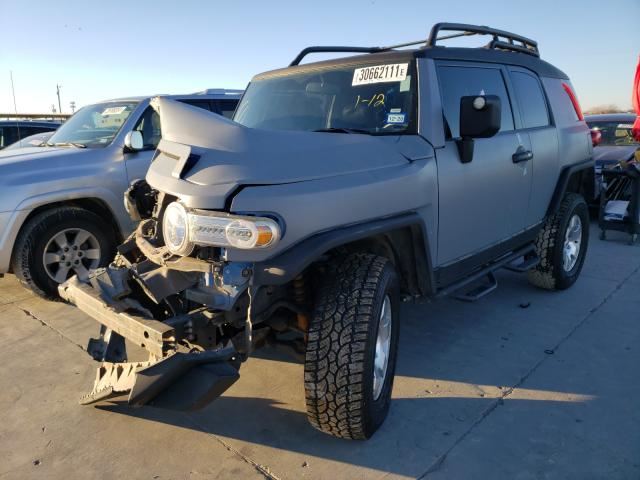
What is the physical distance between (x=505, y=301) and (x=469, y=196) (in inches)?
71.1

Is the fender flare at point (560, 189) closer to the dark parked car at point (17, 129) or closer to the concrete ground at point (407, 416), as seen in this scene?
the concrete ground at point (407, 416)

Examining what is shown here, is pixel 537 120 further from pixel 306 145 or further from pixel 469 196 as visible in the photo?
pixel 306 145

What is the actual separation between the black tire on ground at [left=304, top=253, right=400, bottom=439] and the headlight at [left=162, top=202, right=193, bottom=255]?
72 cm

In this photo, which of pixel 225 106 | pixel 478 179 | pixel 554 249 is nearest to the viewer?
pixel 478 179

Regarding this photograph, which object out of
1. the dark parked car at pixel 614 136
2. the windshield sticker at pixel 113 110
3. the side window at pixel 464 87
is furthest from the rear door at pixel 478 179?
the dark parked car at pixel 614 136

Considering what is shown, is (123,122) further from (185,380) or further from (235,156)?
(185,380)

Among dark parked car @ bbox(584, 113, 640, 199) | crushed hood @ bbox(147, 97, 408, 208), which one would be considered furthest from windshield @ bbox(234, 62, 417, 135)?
dark parked car @ bbox(584, 113, 640, 199)

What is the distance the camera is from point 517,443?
9.02 ft

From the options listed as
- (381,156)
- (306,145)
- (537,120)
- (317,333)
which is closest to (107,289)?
(317,333)

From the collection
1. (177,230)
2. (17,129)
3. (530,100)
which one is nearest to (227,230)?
(177,230)

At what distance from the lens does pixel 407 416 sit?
302 centimetres

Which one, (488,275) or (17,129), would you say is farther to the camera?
(17,129)

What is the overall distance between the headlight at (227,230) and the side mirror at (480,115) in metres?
1.45

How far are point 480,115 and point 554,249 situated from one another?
2.37 metres
